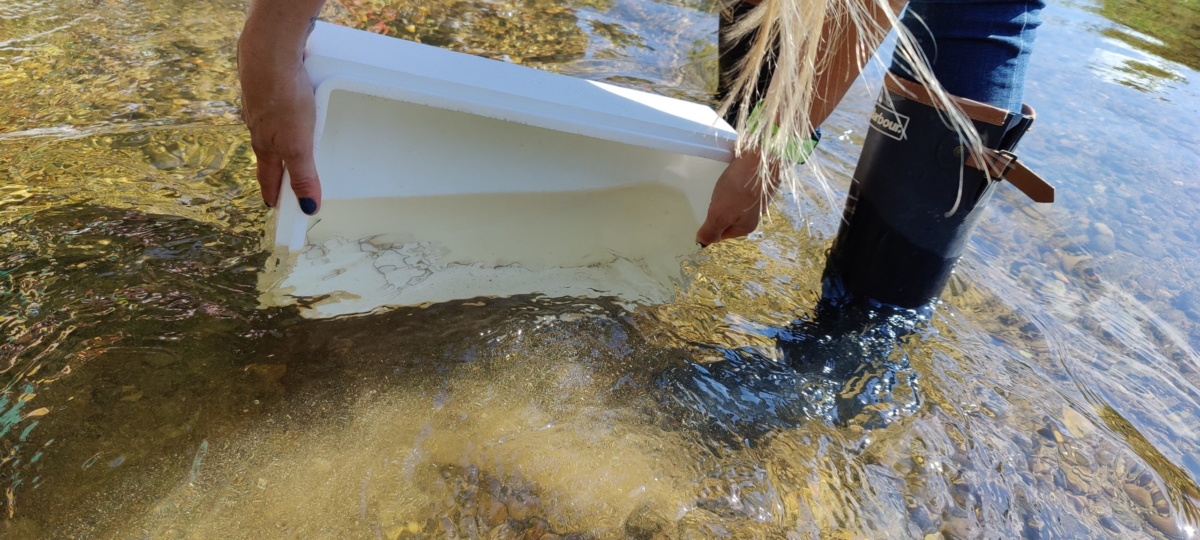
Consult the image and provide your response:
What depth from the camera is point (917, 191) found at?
4.46 feet

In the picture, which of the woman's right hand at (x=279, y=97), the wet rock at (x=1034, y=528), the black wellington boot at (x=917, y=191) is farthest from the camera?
the black wellington boot at (x=917, y=191)

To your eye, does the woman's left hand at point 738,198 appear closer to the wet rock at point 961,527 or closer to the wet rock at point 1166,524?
the wet rock at point 961,527

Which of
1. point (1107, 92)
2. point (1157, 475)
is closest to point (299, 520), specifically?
point (1157, 475)

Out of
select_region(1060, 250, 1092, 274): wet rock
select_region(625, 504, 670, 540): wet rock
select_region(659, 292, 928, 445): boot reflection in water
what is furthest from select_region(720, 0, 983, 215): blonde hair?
select_region(1060, 250, 1092, 274): wet rock

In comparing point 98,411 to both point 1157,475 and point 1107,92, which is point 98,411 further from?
point 1107,92

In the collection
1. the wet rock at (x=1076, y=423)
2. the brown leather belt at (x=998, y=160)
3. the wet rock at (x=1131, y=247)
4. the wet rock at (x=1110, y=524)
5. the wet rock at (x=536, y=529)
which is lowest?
the wet rock at (x=536, y=529)

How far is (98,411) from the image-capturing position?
108 centimetres

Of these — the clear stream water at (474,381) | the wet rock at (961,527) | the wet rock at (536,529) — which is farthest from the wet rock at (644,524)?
the wet rock at (961,527)

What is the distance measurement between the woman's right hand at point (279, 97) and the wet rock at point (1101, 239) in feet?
6.45

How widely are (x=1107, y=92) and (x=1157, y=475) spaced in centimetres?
204

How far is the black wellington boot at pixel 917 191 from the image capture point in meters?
1.28

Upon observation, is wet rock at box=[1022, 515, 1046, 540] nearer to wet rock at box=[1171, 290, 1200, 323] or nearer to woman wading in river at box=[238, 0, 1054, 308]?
woman wading in river at box=[238, 0, 1054, 308]

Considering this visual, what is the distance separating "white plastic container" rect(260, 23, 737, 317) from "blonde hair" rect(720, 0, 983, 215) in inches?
6.1

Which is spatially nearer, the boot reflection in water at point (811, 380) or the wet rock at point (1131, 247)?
the boot reflection in water at point (811, 380)
